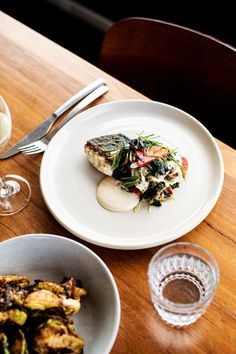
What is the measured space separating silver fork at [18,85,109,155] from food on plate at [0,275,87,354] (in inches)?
15.8

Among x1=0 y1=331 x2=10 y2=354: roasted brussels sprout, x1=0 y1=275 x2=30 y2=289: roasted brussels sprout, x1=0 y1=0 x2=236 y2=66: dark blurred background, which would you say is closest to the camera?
x1=0 y1=331 x2=10 y2=354: roasted brussels sprout

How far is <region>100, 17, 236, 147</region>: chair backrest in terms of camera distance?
4.35 ft

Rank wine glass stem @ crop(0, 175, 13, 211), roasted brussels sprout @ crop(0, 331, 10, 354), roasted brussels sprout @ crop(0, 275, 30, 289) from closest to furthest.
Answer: roasted brussels sprout @ crop(0, 331, 10, 354), roasted brussels sprout @ crop(0, 275, 30, 289), wine glass stem @ crop(0, 175, 13, 211)

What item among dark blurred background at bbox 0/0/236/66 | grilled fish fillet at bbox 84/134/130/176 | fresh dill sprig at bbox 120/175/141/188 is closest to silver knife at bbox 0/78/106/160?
grilled fish fillet at bbox 84/134/130/176

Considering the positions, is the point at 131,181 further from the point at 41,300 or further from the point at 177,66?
the point at 177,66

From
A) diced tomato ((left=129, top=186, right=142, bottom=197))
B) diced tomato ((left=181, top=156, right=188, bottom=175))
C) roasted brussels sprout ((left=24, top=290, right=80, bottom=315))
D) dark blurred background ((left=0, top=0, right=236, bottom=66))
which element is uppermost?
diced tomato ((left=181, top=156, right=188, bottom=175))

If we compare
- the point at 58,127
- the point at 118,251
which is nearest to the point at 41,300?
the point at 118,251

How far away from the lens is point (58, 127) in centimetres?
120

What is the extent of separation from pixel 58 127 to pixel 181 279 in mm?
495

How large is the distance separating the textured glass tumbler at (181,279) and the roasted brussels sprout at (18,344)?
238 millimetres

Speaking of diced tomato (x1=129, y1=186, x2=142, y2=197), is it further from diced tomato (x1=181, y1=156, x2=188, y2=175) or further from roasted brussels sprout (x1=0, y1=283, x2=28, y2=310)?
roasted brussels sprout (x1=0, y1=283, x2=28, y2=310)

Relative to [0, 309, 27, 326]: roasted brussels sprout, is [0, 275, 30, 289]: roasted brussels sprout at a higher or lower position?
lower

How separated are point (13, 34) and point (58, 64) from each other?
7.8 inches

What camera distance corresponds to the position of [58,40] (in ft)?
8.85
